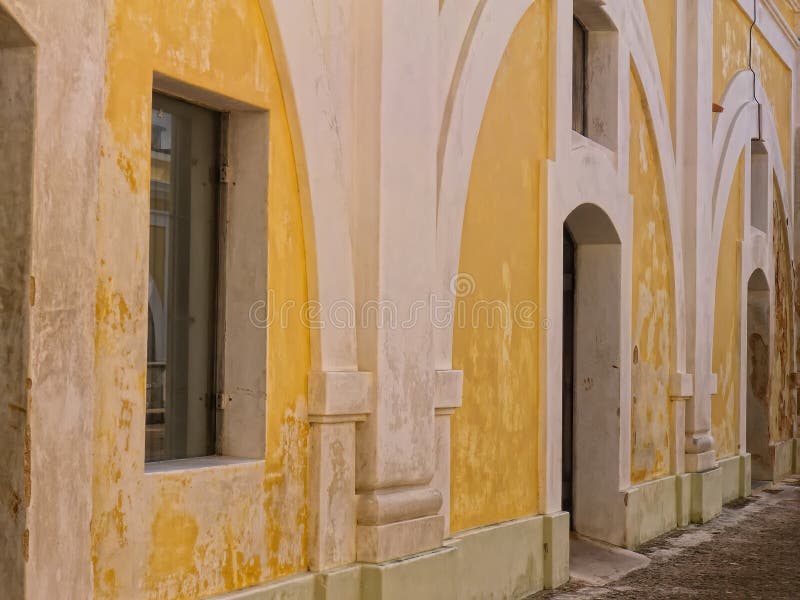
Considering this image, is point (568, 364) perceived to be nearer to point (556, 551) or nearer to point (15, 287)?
point (556, 551)

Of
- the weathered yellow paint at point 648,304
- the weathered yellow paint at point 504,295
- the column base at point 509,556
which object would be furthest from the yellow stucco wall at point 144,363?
the weathered yellow paint at point 648,304

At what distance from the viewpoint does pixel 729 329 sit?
13500 millimetres

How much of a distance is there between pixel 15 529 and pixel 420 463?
269 cm

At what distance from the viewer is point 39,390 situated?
400 centimetres

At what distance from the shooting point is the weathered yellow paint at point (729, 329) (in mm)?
A: 13055

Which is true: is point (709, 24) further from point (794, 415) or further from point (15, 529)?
point (15, 529)

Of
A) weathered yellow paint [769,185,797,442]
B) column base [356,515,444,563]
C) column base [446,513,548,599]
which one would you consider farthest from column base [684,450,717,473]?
column base [356,515,444,563]

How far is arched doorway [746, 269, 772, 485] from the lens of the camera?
1557cm

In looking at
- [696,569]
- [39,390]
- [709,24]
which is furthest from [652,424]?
[39,390]

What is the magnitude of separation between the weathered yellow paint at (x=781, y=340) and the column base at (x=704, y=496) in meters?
4.02

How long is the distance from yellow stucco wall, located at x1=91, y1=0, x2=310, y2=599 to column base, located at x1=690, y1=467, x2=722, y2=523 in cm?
689

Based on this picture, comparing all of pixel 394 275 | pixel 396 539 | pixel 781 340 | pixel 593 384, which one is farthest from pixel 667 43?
pixel 396 539

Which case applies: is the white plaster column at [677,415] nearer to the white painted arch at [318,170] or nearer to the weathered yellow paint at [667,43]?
the weathered yellow paint at [667,43]

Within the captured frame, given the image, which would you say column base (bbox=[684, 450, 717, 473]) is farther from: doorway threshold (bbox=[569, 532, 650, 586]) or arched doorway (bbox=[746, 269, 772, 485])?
arched doorway (bbox=[746, 269, 772, 485])
